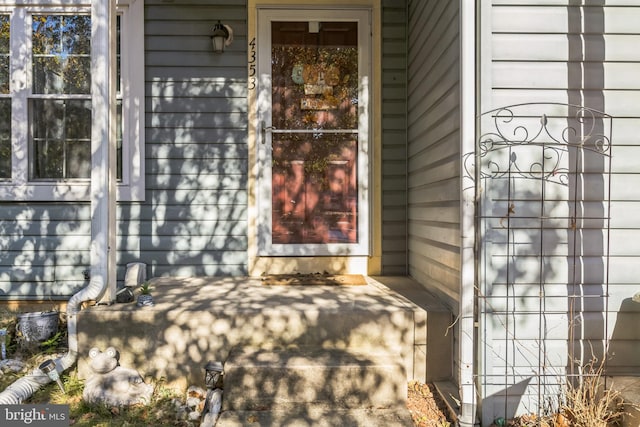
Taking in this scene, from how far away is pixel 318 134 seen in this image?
3805 mm

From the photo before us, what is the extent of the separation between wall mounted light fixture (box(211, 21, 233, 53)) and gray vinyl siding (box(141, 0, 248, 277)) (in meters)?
0.06

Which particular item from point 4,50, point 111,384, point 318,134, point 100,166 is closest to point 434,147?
point 318,134

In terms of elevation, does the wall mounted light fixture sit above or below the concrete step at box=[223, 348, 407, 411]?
above

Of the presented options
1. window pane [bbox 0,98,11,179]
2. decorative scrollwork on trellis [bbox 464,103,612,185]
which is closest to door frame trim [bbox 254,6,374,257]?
decorative scrollwork on trellis [bbox 464,103,612,185]

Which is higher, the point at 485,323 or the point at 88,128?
the point at 88,128

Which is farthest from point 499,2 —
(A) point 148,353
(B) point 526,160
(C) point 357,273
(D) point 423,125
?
(A) point 148,353

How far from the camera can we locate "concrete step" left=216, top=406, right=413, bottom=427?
7.16 ft

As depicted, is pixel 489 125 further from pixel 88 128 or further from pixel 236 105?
pixel 88 128

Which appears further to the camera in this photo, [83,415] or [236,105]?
[236,105]

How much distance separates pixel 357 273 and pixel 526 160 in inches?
73.5

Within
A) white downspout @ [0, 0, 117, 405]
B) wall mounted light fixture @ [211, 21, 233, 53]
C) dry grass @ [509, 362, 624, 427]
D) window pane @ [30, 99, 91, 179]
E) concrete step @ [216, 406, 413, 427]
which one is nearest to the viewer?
dry grass @ [509, 362, 624, 427]

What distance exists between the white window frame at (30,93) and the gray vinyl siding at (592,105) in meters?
2.82

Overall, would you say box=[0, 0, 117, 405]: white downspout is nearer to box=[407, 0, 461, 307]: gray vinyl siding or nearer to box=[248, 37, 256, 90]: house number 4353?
box=[248, 37, 256, 90]: house number 4353

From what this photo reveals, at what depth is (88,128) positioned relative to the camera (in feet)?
12.2
